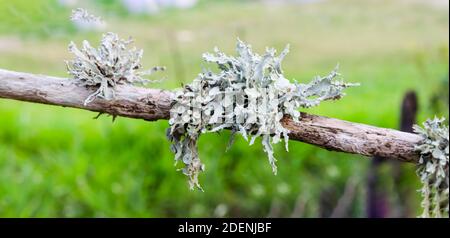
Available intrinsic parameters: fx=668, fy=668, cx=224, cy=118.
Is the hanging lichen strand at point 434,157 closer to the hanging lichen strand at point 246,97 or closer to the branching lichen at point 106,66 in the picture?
the hanging lichen strand at point 246,97

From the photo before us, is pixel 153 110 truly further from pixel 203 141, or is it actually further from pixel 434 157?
pixel 203 141

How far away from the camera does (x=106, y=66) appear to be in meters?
0.47

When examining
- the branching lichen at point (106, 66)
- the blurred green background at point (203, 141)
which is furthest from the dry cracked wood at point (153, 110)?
the blurred green background at point (203, 141)

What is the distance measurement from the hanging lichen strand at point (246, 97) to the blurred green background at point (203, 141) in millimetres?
750

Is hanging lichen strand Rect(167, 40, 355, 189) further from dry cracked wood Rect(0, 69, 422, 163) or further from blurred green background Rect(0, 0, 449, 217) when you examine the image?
blurred green background Rect(0, 0, 449, 217)

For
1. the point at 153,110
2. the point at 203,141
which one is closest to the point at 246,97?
the point at 153,110

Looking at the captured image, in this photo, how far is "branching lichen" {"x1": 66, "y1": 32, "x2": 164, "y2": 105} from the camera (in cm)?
46

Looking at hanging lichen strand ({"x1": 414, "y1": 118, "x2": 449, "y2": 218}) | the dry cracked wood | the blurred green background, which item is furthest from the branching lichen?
the blurred green background

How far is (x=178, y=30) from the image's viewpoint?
1.47 m

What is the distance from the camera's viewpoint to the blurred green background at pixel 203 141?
127cm

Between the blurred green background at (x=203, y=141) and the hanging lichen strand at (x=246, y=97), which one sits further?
the blurred green background at (x=203, y=141)

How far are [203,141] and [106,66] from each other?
86 cm

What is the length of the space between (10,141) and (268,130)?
3.40 feet
